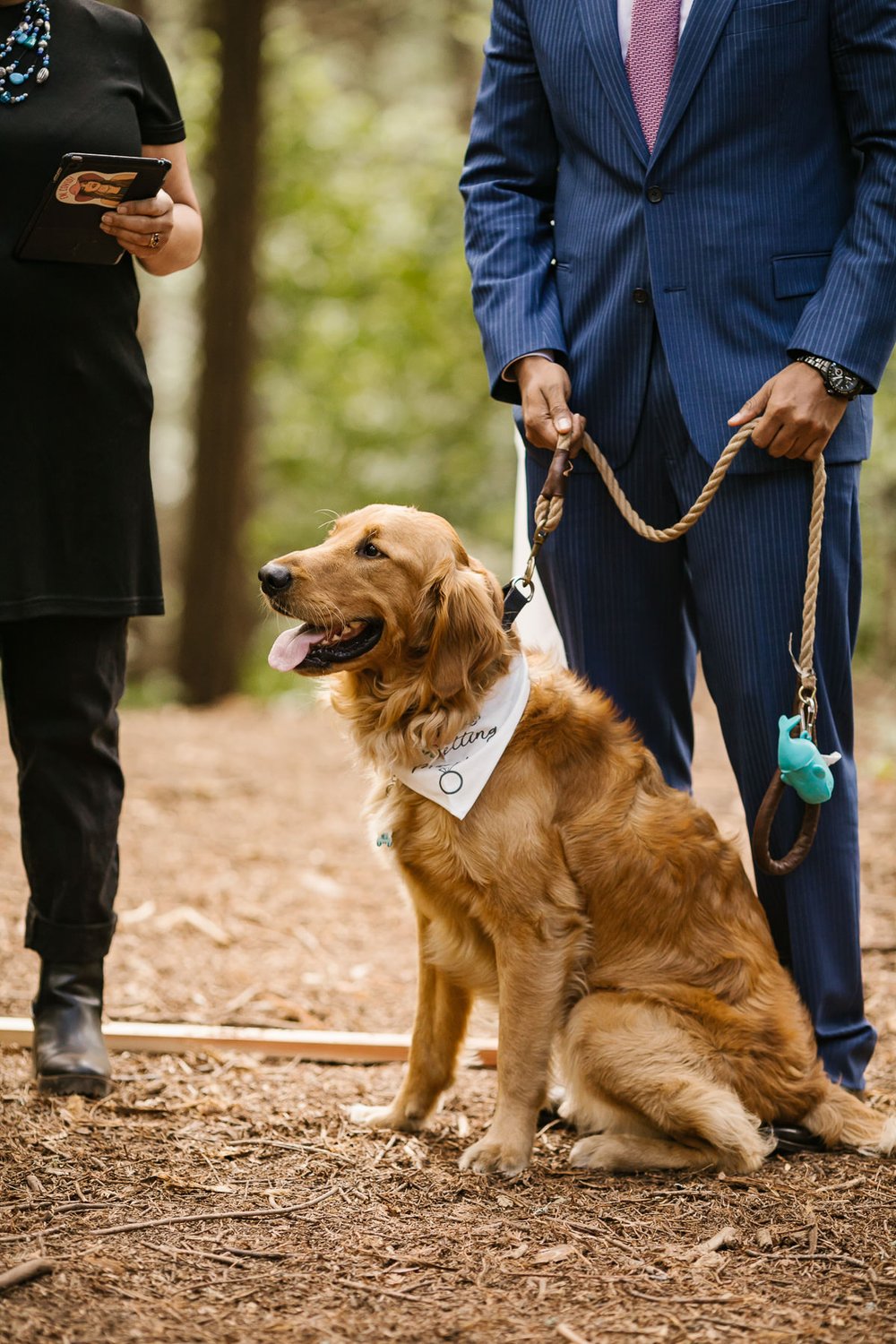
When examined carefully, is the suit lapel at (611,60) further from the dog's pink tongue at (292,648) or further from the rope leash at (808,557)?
the dog's pink tongue at (292,648)

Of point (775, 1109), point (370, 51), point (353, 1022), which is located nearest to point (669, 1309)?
point (775, 1109)

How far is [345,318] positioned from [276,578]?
1145 cm

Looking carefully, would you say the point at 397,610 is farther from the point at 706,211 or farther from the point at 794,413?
the point at 706,211

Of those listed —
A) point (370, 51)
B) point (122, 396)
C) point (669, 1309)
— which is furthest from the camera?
point (370, 51)

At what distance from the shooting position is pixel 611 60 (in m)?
2.99

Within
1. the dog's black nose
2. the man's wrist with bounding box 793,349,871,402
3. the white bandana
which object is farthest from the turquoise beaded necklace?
the man's wrist with bounding box 793,349,871,402

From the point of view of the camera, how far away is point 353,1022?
4051mm

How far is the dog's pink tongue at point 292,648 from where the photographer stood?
2.82 meters

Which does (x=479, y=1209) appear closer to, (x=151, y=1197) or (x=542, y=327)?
(x=151, y=1197)

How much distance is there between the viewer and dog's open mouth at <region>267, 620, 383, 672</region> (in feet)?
9.34

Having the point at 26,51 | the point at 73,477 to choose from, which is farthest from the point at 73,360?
the point at 26,51

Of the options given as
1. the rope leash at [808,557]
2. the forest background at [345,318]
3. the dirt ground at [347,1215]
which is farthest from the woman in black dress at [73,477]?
the forest background at [345,318]

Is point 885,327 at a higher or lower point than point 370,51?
lower

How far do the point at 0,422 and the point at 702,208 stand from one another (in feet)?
5.80
